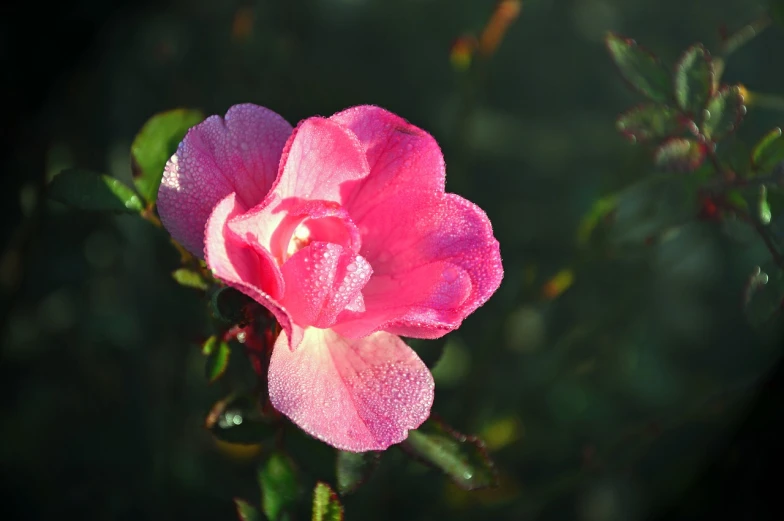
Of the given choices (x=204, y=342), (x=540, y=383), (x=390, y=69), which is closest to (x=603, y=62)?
(x=390, y=69)

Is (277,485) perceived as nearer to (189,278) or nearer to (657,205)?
(189,278)

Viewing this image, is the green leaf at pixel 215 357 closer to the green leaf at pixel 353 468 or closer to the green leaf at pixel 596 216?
the green leaf at pixel 353 468

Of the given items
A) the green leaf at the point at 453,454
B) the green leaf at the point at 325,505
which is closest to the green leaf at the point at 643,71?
the green leaf at the point at 453,454

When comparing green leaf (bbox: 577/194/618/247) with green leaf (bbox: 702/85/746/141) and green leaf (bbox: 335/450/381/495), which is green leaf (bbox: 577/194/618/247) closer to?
green leaf (bbox: 702/85/746/141)

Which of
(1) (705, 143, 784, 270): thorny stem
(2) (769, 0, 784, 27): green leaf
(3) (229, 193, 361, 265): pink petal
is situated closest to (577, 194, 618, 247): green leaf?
(1) (705, 143, 784, 270): thorny stem

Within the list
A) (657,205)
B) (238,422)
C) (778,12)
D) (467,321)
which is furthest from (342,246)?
(467,321)

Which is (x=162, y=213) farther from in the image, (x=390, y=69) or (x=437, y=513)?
(x=390, y=69)
